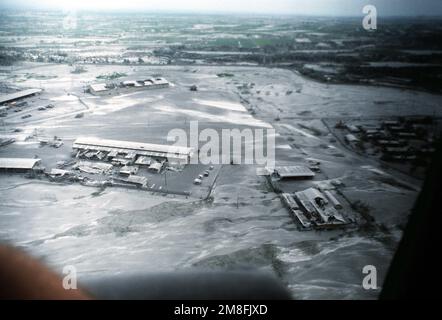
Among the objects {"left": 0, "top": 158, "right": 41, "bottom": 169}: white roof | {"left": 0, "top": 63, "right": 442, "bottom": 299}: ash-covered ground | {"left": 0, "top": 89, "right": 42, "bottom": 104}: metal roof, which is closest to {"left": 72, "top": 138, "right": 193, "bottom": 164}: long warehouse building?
{"left": 0, "top": 63, "right": 442, "bottom": 299}: ash-covered ground

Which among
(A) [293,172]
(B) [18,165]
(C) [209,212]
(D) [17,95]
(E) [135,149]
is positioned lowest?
(C) [209,212]

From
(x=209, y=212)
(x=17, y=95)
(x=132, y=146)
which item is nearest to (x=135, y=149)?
(x=132, y=146)

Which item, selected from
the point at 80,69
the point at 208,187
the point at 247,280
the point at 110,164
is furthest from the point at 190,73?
the point at 247,280

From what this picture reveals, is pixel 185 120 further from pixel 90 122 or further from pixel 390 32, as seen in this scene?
pixel 390 32

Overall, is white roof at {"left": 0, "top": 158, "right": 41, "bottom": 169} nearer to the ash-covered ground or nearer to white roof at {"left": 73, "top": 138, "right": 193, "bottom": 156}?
the ash-covered ground

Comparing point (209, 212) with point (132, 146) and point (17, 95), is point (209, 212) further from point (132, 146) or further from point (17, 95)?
point (17, 95)

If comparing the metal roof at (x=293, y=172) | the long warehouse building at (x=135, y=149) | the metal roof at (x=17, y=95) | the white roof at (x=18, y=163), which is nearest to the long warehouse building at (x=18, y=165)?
the white roof at (x=18, y=163)

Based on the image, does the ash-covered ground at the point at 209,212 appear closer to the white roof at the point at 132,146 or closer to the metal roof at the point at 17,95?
the white roof at the point at 132,146
